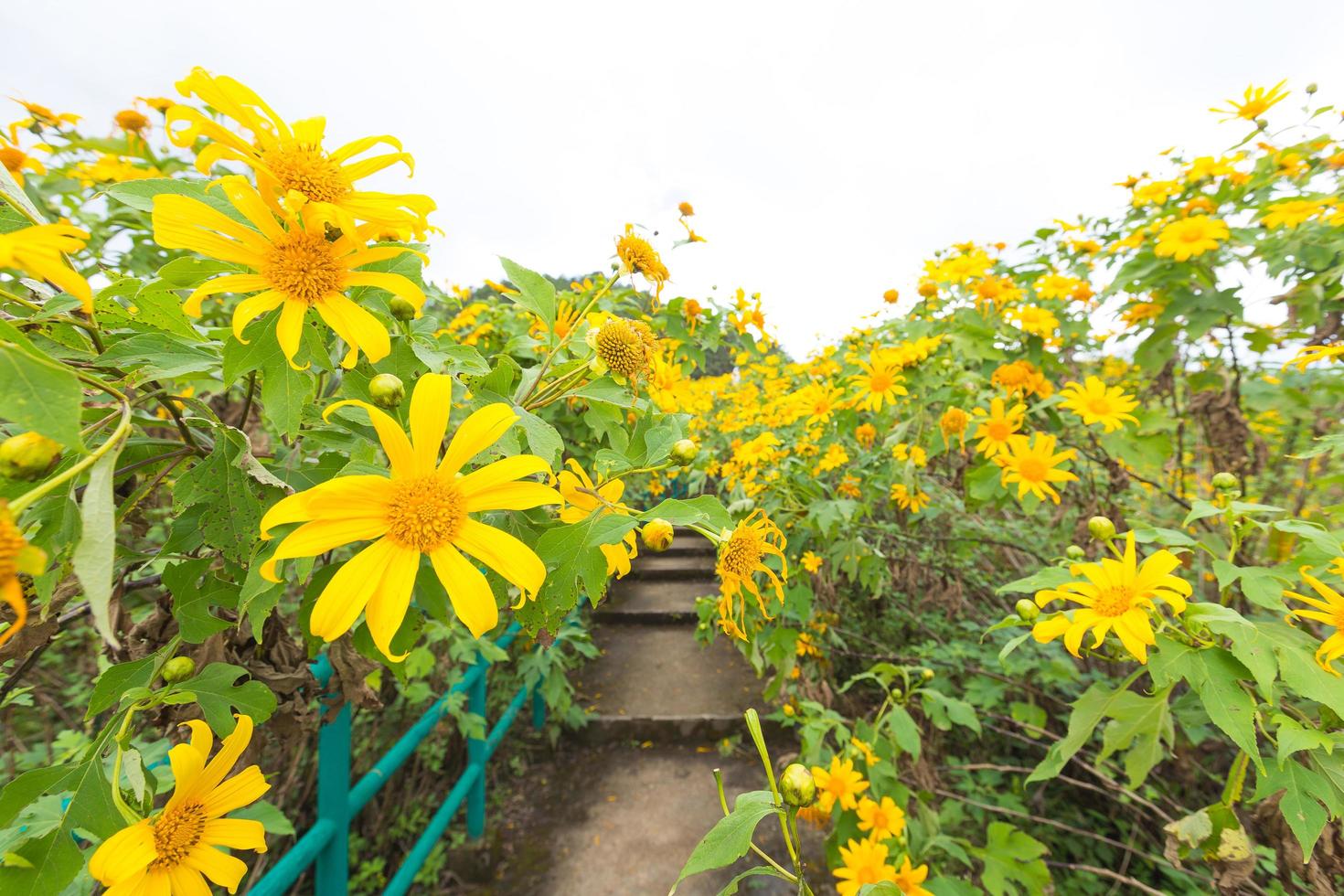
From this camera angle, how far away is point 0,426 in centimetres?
59

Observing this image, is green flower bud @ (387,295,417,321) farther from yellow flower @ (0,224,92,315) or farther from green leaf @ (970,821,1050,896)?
green leaf @ (970,821,1050,896)

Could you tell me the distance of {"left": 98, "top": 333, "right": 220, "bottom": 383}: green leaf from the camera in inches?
20.7

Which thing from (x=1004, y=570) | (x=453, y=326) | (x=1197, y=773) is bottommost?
(x=1197, y=773)

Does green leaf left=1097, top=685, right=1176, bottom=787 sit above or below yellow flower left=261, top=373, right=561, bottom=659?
below

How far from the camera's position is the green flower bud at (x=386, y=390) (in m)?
0.61

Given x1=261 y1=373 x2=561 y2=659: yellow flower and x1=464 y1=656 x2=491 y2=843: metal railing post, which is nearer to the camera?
x1=261 y1=373 x2=561 y2=659: yellow flower

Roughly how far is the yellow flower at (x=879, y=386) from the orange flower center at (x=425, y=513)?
1.83 meters

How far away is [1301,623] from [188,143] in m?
2.69

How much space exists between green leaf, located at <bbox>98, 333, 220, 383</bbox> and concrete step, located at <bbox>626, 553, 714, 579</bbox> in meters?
4.48

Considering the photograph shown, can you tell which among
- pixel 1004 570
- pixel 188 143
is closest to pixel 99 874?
pixel 188 143

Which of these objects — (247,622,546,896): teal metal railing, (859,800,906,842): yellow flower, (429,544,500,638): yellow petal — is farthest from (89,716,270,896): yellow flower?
(859,800,906,842): yellow flower

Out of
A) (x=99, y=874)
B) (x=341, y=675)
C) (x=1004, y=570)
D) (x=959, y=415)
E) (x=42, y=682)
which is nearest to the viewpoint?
(x=99, y=874)

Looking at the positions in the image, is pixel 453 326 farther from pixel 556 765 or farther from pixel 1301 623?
pixel 1301 623

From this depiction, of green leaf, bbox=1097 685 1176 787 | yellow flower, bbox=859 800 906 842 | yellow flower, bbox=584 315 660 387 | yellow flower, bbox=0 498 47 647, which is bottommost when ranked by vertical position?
yellow flower, bbox=859 800 906 842
